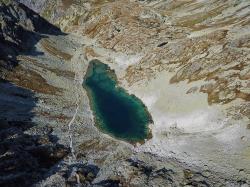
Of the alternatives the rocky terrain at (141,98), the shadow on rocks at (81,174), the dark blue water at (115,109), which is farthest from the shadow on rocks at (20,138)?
the dark blue water at (115,109)

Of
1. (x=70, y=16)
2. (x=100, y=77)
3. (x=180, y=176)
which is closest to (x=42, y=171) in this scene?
(x=180, y=176)

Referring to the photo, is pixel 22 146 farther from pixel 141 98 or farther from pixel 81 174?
pixel 141 98

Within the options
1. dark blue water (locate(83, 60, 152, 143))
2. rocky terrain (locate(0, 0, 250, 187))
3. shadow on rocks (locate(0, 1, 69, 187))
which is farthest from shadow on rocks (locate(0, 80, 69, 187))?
dark blue water (locate(83, 60, 152, 143))

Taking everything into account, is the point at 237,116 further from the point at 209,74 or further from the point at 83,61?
the point at 83,61

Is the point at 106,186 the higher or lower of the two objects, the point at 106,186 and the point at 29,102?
the lower

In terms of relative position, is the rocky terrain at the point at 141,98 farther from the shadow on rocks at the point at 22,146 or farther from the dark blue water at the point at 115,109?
the dark blue water at the point at 115,109

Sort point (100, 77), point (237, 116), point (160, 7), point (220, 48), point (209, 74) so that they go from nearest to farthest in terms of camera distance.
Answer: point (237, 116)
point (209, 74)
point (220, 48)
point (100, 77)
point (160, 7)

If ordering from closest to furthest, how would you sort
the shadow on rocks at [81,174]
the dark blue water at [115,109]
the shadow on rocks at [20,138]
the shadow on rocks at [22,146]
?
the shadow on rocks at [22,146] → the shadow on rocks at [20,138] → the shadow on rocks at [81,174] → the dark blue water at [115,109]
